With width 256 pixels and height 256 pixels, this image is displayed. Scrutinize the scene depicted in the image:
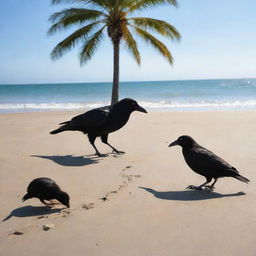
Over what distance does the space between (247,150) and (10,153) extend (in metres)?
4.43

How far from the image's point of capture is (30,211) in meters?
3.55

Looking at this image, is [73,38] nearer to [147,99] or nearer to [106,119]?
[106,119]

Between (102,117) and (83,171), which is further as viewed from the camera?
(102,117)

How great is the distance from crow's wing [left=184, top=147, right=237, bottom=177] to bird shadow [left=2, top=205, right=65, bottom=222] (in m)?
1.73

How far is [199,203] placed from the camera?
3.66m

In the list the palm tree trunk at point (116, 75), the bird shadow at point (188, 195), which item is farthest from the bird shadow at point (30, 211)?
the palm tree trunk at point (116, 75)

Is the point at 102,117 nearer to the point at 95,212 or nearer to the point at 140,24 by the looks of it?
the point at 95,212

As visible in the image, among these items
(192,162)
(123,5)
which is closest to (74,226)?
(192,162)

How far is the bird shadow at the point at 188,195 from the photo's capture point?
385 cm

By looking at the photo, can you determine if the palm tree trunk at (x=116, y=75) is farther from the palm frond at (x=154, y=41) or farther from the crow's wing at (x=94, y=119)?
the crow's wing at (x=94, y=119)

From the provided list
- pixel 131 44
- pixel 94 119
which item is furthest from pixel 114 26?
pixel 94 119

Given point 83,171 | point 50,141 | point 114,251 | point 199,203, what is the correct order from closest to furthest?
1. point 114,251
2. point 199,203
3. point 83,171
4. point 50,141

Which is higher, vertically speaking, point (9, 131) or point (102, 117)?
point (102, 117)

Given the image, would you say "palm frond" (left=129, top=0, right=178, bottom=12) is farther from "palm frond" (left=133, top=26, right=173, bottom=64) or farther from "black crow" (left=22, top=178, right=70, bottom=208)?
"black crow" (left=22, top=178, right=70, bottom=208)
